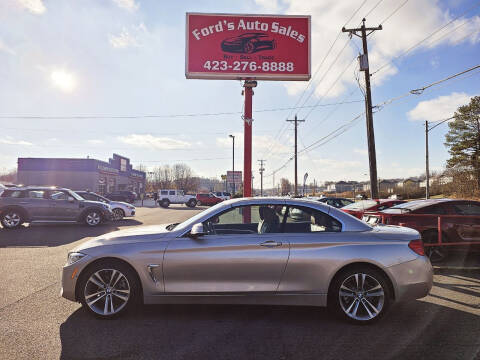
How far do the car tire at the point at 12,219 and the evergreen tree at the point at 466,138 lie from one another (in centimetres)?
4609

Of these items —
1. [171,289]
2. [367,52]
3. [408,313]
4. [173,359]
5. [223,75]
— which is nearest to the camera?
[173,359]

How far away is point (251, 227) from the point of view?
4.46 m

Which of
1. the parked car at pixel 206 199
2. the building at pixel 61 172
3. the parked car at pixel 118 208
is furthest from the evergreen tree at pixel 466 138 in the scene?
the building at pixel 61 172

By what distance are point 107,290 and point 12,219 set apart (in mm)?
11893

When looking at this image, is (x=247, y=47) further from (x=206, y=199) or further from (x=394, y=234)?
(x=206, y=199)

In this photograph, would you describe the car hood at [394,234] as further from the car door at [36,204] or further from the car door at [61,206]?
the car door at [36,204]

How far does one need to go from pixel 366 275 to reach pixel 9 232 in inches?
512

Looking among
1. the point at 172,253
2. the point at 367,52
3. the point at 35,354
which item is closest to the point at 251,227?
the point at 172,253

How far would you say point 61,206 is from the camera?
13.9 m

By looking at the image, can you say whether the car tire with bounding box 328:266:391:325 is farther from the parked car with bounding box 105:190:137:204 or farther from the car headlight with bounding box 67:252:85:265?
the parked car with bounding box 105:190:137:204

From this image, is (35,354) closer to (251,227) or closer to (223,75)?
(251,227)

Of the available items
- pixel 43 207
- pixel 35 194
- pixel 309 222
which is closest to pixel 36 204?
pixel 43 207

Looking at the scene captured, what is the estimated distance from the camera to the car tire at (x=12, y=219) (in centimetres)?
1328

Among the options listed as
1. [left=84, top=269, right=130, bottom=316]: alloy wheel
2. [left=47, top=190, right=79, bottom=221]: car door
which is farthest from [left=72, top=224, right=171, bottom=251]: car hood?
[left=47, top=190, right=79, bottom=221]: car door
